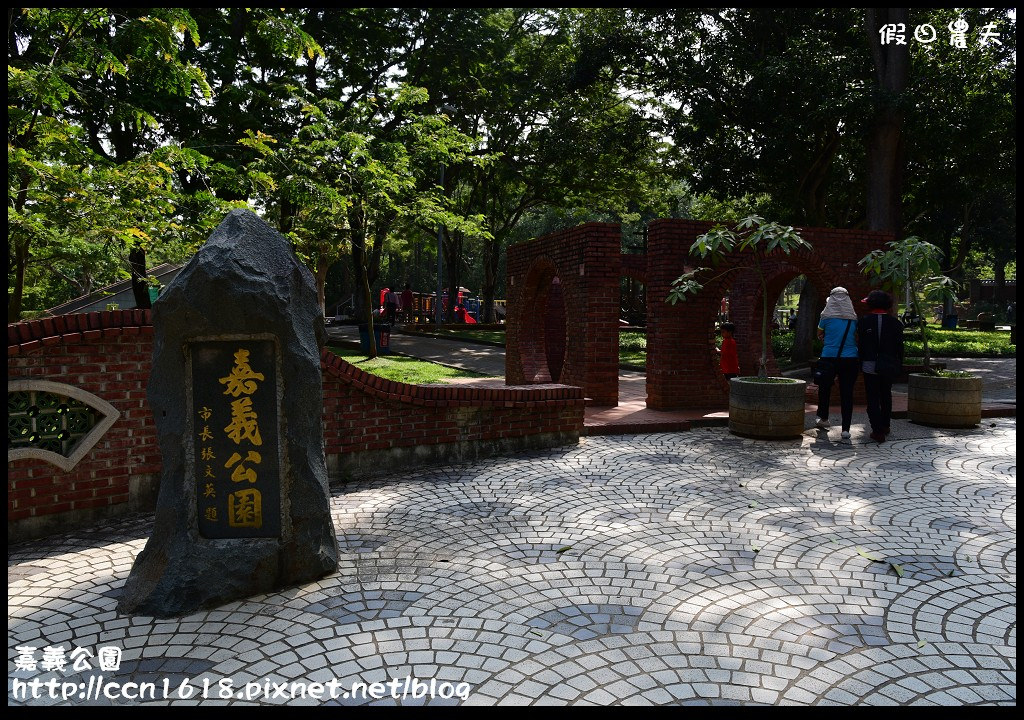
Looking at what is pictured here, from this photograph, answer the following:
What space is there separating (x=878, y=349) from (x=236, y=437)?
712 cm

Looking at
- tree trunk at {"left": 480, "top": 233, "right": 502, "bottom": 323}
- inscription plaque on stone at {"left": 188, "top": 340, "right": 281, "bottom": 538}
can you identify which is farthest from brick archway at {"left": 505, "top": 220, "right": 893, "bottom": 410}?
tree trunk at {"left": 480, "top": 233, "right": 502, "bottom": 323}

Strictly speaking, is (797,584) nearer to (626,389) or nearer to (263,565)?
(263,565)

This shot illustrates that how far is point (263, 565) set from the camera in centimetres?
367

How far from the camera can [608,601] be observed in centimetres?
350

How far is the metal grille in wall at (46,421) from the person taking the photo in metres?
4.37

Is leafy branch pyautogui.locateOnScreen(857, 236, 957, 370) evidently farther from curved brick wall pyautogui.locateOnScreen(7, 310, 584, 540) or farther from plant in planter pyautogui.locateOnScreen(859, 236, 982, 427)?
curved brick wall pyautogui.locateOnScreen(7, 310, 584, 540)

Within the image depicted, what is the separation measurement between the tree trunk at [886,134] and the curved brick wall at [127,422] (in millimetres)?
11629

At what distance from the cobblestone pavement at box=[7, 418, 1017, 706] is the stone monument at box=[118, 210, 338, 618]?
0.22 metres

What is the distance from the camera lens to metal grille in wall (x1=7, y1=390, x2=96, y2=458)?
4367mm

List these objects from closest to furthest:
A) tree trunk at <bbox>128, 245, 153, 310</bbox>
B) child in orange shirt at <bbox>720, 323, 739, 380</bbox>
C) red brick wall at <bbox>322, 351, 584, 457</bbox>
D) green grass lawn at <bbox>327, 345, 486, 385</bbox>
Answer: red brick wall at <bbox>322, 351, 584, 457</bbox> → tree trunk at <bbox>128, 245, 153, 310</bbox> → child in orange shirt at <bbox>720, 323, 739, 380</bbox> → green grass lawn at <bbox>327, 345, 486, 385</bbox>

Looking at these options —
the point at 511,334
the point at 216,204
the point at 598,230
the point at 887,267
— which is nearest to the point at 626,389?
the point at 511,334

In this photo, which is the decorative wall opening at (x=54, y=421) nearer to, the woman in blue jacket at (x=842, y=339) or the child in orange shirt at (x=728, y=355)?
the woman in blue jacket at (x=842, y=339)

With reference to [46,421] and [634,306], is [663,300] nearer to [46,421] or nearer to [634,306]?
[46,421]

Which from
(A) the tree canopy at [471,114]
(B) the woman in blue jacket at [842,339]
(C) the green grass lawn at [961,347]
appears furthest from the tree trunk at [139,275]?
(C) the green grass lawn at [961,347]
